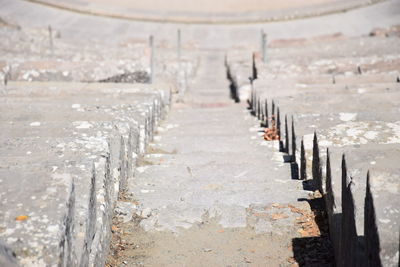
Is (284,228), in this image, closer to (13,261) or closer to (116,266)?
(116,266)

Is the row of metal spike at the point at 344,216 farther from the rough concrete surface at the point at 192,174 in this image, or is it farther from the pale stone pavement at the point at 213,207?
the pale stone pavement at the point at 213,207

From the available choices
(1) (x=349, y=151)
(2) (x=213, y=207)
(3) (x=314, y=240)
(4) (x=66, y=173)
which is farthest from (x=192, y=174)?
(4) (x=66, y=173)

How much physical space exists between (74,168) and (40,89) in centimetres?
418

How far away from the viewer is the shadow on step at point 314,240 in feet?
8.36

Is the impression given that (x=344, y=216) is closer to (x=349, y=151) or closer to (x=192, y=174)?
(x=349, y=151)

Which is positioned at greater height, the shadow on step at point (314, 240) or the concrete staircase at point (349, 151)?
the concrete staircase at point (349, 151)

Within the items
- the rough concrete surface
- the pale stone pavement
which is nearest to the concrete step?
the rough concrete surface

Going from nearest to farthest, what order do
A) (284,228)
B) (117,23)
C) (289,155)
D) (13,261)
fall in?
(13,261) → (284,228) → (289,155) → (117,23)

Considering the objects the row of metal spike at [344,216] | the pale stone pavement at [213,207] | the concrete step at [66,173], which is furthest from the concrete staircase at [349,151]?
the concrete step at [66,173]

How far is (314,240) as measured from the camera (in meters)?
2.74

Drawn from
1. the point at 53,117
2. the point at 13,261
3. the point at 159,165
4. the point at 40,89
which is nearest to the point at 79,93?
the point at 40,89

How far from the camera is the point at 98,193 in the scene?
2602mm

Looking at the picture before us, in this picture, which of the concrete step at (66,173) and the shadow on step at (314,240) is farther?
the shadow on step at (314,240)

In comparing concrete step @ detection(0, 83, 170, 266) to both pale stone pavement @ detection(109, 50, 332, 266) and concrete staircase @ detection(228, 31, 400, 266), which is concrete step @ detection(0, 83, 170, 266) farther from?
concrete staircase @ detection(228, 31, 400, 266)
